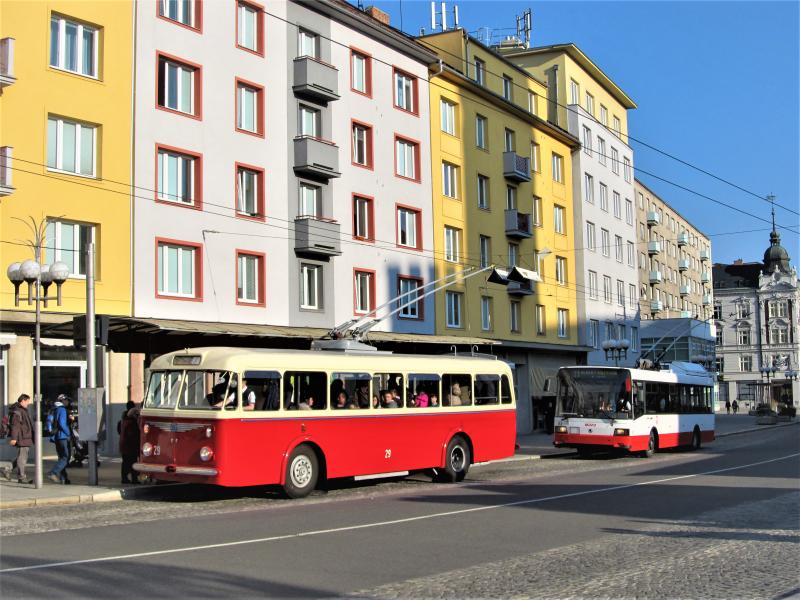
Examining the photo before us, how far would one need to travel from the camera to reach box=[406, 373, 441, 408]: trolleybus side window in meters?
19.2

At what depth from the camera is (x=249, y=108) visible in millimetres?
30844

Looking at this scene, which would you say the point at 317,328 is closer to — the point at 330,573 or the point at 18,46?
the point at 18,46

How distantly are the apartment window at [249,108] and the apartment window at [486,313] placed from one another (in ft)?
51.6

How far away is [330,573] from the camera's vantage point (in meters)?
8.98

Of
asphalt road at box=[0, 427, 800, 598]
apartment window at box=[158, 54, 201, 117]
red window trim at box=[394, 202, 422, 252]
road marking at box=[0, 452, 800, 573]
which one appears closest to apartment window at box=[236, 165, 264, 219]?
apartment window at box=[158, 54, 201, 117]

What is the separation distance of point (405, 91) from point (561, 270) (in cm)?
1704

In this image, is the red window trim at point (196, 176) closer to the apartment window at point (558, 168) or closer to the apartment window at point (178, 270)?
the apartment window at point (178, 270)

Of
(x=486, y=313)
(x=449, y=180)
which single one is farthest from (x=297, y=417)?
(x=486, y=313)

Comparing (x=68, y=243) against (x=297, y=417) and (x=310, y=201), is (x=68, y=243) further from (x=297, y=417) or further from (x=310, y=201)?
(x=297, y=417)

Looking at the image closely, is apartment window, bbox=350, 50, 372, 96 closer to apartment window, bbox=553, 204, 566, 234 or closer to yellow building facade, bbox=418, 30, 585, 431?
yellow building facade, bbox=418, 30, 585, 431

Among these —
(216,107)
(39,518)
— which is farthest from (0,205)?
(39,518)

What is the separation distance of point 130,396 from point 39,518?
40.4 ft

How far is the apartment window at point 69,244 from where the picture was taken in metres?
24.4

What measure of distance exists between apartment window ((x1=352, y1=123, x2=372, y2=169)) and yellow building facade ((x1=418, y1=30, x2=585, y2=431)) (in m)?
4.57
